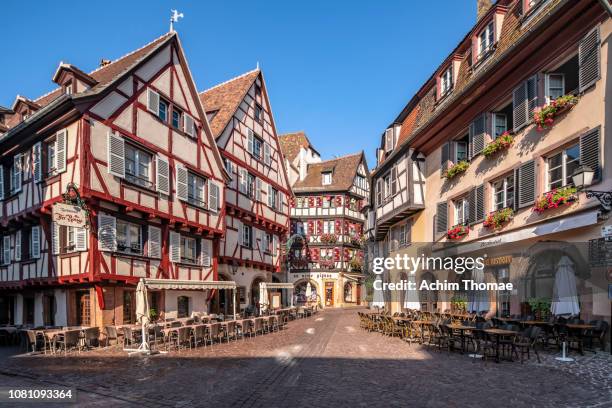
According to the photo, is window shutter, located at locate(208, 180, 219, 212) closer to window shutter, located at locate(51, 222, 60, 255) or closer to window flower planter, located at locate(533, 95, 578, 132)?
window shutter, located at locate(51, 222, 60, 255)

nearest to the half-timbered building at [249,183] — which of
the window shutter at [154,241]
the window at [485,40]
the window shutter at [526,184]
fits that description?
the window shutter at [154,241]

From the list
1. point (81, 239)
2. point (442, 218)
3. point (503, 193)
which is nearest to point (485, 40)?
point (503, 193)

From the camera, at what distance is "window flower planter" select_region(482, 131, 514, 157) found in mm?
15237

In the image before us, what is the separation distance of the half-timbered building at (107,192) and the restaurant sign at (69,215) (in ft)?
0.39

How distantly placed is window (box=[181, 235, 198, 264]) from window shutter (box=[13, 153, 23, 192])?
663 cm

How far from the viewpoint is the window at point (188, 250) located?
20.5 metres

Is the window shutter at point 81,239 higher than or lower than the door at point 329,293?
higher

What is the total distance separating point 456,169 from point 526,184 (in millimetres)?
4453

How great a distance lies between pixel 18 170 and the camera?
59.3ft

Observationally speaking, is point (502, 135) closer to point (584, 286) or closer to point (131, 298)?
point (584, 286)

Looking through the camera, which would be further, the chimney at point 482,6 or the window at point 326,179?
the window at point 326,179

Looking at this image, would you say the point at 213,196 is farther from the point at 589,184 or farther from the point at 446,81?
the point at 589,184

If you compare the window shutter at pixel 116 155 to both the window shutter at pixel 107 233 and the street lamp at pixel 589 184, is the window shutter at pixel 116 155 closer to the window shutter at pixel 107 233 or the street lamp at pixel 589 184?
the window shutter at pixel 107 233

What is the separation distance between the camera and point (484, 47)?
17.2m
